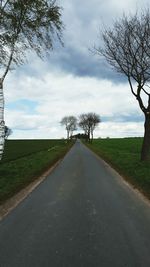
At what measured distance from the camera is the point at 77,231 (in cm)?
625

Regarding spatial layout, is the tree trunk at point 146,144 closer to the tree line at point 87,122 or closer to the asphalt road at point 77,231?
the asphalt road at point 77,231

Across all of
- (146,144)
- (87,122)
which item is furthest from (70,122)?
(146,144)

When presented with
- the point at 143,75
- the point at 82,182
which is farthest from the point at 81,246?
the point at 143,75

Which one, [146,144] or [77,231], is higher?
[146,144]

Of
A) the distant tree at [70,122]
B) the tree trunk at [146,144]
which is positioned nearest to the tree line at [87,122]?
the distant tree at [70,122]

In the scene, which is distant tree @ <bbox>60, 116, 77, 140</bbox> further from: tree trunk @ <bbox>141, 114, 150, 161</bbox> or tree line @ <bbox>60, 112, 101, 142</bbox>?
tree trunk @ <bbox>141, 114, 150, 161</bbox>

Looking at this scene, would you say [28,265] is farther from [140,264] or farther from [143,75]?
[143,75]

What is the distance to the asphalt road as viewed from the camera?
4.80 m

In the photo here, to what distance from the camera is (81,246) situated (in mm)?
5340

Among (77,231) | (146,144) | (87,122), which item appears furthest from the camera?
(87,122)

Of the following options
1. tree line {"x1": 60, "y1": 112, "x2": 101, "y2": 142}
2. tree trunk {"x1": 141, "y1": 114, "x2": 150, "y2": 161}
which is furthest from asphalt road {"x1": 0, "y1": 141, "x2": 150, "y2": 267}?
tree line {"x1": 60, "y1": 112, "x2": 101, "y2": 142}

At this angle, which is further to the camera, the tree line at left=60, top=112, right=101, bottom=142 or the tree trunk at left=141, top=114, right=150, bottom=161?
the tree line at left=60, top=112, right=101, bottom=142

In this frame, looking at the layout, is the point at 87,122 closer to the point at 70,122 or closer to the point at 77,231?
the point at 70,122

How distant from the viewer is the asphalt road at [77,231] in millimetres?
4801
